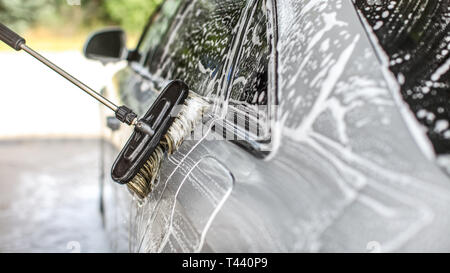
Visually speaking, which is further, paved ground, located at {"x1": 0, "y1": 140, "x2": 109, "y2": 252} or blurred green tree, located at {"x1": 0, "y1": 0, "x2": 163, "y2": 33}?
blurred green tree, located at {"x1": 0, "y1": 0, "x2": 163, "y2": 33}

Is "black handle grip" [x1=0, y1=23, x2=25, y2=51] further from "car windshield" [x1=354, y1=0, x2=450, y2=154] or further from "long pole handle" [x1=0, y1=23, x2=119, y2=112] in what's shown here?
"car windshield" [x1=354, y1=0, x2=450, y2=154]

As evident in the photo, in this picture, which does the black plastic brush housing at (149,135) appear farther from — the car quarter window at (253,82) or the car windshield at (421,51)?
the car windshield at (421,51)

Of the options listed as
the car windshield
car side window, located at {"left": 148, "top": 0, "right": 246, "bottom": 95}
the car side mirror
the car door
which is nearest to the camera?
the car windshield

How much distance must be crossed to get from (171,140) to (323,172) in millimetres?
637

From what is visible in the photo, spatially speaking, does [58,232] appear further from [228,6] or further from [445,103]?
[445,103]

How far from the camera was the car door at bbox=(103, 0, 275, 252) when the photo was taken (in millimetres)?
1134

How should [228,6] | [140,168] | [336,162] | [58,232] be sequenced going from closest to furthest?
[336,162]
[140,168]
[228,6]
[58,232]

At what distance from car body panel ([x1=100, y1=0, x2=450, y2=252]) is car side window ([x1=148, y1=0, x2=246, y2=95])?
0.35 m

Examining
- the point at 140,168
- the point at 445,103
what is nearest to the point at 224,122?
the point at 140,168

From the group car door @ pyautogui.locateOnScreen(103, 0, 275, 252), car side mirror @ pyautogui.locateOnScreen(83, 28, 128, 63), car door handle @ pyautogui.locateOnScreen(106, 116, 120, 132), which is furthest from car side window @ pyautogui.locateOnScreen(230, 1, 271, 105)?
car side mirror @ pyautogui.locateOnScreen(83, 28, 128, 63)

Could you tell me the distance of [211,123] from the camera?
1.41m

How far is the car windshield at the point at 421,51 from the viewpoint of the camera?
3.24ft

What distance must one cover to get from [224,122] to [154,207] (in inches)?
11.6

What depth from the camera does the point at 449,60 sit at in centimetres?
117
